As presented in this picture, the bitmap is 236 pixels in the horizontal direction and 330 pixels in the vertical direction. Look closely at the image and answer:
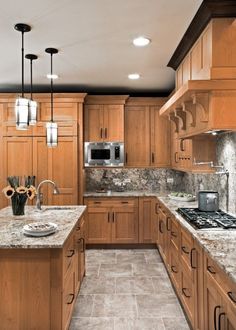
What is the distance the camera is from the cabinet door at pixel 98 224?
4965 mm

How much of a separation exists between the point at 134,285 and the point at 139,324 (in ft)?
2.76

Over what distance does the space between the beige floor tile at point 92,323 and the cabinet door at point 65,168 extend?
224cm

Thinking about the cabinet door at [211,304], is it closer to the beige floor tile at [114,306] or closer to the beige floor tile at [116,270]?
the beige floor tile at [114,306]

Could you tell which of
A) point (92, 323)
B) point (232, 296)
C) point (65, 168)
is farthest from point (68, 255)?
point (65, 168)

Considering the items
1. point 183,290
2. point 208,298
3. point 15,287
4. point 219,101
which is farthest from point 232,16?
point 15,287

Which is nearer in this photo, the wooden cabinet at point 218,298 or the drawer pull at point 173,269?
the wooden cabinet at point 218,298

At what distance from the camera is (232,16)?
244 centimetres

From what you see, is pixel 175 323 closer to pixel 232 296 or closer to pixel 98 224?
pixel 232 296

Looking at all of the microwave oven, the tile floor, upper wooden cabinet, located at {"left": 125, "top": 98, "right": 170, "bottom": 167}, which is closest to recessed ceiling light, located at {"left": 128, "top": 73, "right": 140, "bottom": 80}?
upper wooden cabinet, located at {"left": 125, "top": 98, "right": 170, "bottom": 167}

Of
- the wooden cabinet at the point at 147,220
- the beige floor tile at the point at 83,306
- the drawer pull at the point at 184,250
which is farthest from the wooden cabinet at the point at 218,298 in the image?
the wooden cabinet at the point at 147,220

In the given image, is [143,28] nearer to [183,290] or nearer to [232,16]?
[232,16]

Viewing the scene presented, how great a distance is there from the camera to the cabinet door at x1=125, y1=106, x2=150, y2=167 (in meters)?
5.31

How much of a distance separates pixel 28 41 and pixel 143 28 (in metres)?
1.19

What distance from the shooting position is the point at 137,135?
534cm
